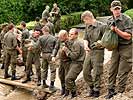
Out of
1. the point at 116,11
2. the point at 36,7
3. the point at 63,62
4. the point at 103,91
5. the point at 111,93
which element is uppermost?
the point at 36,7

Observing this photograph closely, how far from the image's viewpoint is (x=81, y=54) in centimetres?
1164

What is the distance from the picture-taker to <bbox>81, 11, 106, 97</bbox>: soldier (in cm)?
1087

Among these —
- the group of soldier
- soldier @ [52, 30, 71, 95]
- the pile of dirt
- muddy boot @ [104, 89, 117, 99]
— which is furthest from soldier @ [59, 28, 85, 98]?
muddy boot @ [104, 89, 117, 99]

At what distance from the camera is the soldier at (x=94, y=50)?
35.7 ft

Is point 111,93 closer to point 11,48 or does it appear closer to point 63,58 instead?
point 63,58

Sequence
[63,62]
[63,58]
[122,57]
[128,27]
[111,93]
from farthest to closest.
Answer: [63,62] < [63,58] < [111,93] < [122,57] < [128,27]

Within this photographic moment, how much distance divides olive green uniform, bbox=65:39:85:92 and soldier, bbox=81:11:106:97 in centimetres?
31

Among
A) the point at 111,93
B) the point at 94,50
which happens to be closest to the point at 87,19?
the point at 94,50

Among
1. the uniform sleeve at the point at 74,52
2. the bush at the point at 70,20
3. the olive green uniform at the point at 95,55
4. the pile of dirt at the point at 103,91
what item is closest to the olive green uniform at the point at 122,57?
the pile of dirt at the point at 103,91

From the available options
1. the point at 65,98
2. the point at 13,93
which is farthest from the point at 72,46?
the point at 13,93

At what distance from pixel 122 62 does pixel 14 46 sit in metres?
5.55

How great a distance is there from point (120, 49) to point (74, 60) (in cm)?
191

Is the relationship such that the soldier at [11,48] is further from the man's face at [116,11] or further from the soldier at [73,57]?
the man's face at [116,11]

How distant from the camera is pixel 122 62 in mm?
10164
